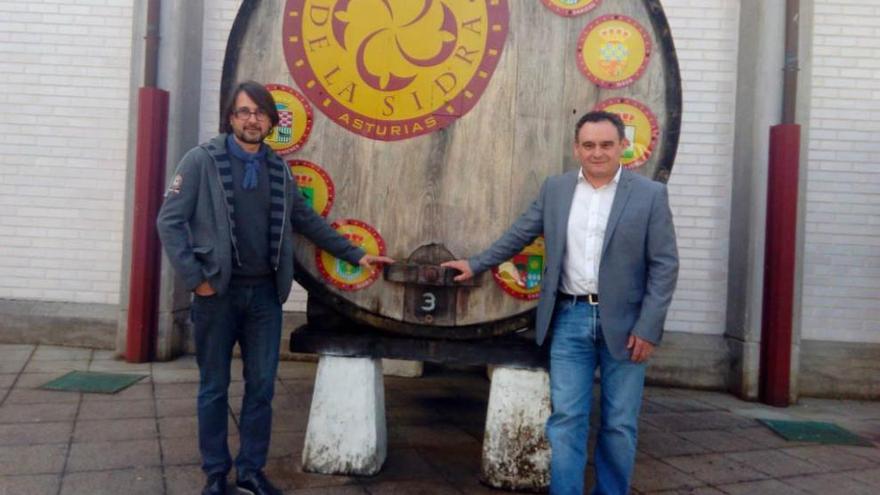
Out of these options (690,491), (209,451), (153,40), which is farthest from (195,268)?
(153,40)

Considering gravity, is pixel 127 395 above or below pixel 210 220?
below

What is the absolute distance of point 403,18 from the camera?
10.3 feet

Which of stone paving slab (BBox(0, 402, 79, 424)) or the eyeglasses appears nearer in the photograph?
the eyeglasses

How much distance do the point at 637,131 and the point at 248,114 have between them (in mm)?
1663

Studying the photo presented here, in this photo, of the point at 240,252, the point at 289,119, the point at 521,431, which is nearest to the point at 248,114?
the point at 289,119

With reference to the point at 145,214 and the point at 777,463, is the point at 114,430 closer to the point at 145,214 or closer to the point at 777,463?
the point at 145,214

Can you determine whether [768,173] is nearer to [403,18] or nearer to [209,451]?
[403,18]

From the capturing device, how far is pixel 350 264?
3.20 metres

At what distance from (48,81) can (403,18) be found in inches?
163

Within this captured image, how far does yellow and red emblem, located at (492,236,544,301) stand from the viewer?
317 cm

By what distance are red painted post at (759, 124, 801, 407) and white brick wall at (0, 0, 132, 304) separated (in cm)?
517

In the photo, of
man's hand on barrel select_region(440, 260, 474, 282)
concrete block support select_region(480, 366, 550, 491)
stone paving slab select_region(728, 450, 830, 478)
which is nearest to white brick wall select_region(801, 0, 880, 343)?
stone paving slab select_region(728, 450, 830, 478)

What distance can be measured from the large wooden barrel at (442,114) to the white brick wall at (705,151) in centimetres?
279

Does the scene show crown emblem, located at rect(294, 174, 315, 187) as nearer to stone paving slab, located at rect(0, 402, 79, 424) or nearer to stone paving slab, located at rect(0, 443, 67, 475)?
stone paving slab, located at rect(0, 443, 67, 475)
